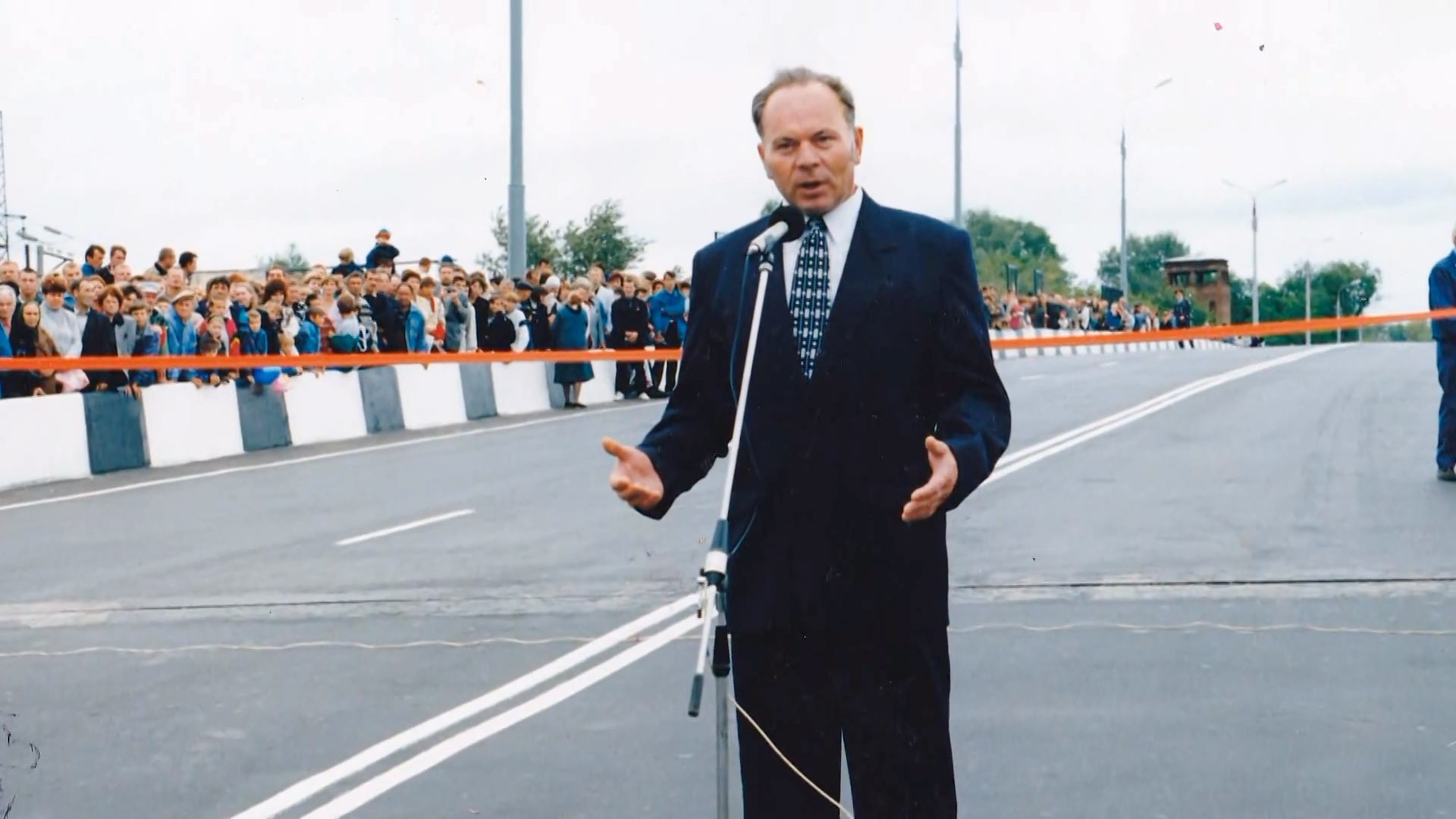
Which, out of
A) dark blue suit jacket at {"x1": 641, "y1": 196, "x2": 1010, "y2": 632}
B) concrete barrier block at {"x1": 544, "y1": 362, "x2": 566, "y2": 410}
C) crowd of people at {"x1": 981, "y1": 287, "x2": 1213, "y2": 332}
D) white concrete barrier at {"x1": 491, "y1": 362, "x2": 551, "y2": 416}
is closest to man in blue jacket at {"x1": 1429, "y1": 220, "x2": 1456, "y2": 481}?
dark blue suit jacket at {"x1": 641, "y1": 196, "x2": 1010, "y2": 632}

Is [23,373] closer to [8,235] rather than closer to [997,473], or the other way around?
[997,473]

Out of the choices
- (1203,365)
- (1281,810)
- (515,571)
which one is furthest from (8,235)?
(1281,810)

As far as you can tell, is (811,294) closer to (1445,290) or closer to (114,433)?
(1445,290)

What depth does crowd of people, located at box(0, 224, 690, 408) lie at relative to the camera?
1767cm

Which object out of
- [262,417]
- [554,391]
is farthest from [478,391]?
[262,417]

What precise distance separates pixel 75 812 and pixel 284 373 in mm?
16027

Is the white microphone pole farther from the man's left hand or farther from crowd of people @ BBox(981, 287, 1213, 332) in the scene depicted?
crowd of people @ BBox(981, 287, 1213, 332)

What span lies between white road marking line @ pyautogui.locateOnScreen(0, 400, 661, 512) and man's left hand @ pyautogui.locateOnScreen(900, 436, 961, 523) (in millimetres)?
13177

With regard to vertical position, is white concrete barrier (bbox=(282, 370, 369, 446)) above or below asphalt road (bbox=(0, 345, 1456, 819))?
above

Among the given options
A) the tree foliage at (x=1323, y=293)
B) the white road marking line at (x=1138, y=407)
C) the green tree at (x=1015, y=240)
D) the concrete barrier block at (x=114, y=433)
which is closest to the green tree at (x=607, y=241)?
the white road marking line at (x=1138, y=407)

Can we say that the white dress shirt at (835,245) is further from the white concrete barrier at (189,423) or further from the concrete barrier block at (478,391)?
the concrete barrier block at (478,391)

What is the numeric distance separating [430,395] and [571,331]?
248cm

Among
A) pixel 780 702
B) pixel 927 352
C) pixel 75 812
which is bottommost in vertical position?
pixel 75 812

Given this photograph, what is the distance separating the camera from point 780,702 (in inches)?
147
